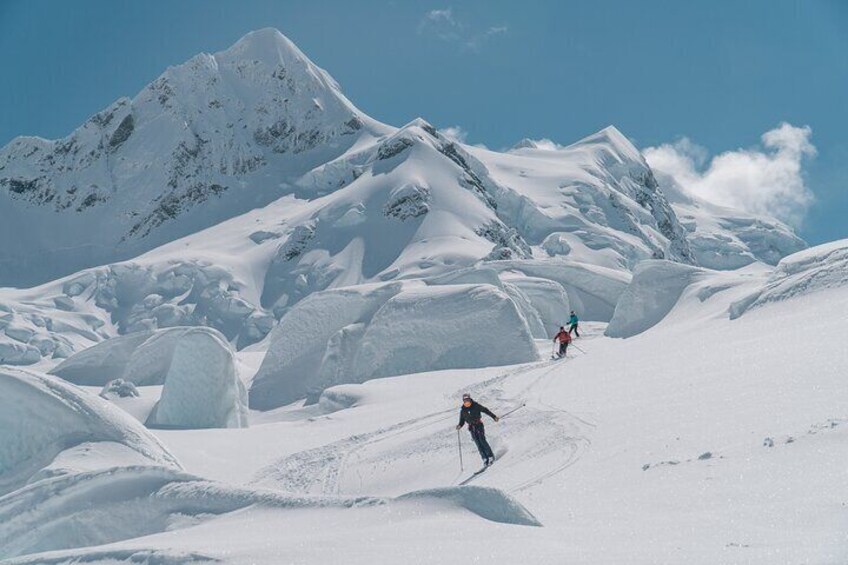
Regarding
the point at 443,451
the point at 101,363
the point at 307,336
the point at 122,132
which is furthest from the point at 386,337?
the point at 122,132

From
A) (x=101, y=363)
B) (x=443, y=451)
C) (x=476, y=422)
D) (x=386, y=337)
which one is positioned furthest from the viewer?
(x=101, y=363)

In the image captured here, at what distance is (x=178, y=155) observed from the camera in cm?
12094

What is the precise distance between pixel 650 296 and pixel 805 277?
11231 millimetres

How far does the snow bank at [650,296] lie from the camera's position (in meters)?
34.3

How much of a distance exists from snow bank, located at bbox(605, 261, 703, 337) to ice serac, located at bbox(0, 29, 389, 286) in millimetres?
83915

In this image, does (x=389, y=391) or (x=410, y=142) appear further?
(x=410, y=142)

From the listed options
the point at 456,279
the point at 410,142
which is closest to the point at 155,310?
the point at 410,142

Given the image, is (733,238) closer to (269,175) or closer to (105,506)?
(269,175)

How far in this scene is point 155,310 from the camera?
83.9 m

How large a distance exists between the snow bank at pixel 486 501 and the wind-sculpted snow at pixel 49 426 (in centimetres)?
860

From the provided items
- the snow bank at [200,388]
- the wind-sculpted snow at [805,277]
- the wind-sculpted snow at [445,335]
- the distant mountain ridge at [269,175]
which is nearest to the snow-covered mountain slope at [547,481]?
the wind-sculpted snow at [805,277]

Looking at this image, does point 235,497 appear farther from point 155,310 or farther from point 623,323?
point 155,310

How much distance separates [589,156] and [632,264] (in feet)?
116

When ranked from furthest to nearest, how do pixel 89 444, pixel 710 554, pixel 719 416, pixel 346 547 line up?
pixel 89 444 → pixel 719 416 → pixel 346 547 → pixel 710 554
